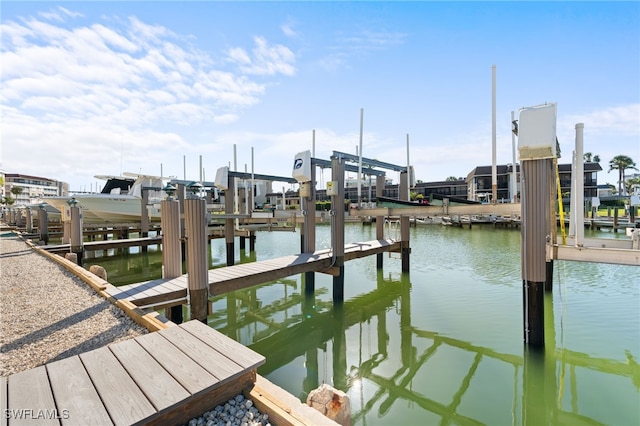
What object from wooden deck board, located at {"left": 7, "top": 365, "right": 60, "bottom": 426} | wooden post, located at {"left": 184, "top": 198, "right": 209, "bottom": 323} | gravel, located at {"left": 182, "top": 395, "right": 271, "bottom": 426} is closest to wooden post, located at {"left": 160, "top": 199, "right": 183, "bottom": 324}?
wooden post, located at {"left": 184, "top": 198, "right": 209, "bottom": 323}

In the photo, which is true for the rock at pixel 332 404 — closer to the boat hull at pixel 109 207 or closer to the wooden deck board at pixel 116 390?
the wooden deck board at pixel 116 390

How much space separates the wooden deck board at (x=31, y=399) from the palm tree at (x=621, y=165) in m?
81.4

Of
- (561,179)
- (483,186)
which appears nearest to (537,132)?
(561,179)

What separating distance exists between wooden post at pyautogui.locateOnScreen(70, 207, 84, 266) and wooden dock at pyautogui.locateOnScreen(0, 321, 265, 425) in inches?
435

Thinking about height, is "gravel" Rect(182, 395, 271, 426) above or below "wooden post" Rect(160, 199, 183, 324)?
below

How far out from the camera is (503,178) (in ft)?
154

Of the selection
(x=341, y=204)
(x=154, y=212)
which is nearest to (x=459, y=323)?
(x=341, y=204)

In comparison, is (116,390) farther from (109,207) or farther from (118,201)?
(109,207)

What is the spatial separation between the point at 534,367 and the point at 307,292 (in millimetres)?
6327

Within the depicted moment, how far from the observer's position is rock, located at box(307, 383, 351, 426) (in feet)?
8.27

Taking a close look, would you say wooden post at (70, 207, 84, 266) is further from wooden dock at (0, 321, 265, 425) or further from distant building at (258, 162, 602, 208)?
distant building at (258, 162, 602, 208)

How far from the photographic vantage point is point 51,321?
4.87 meters

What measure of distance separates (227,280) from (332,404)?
4.72 meters

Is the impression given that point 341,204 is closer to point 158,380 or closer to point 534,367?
point 534,367
